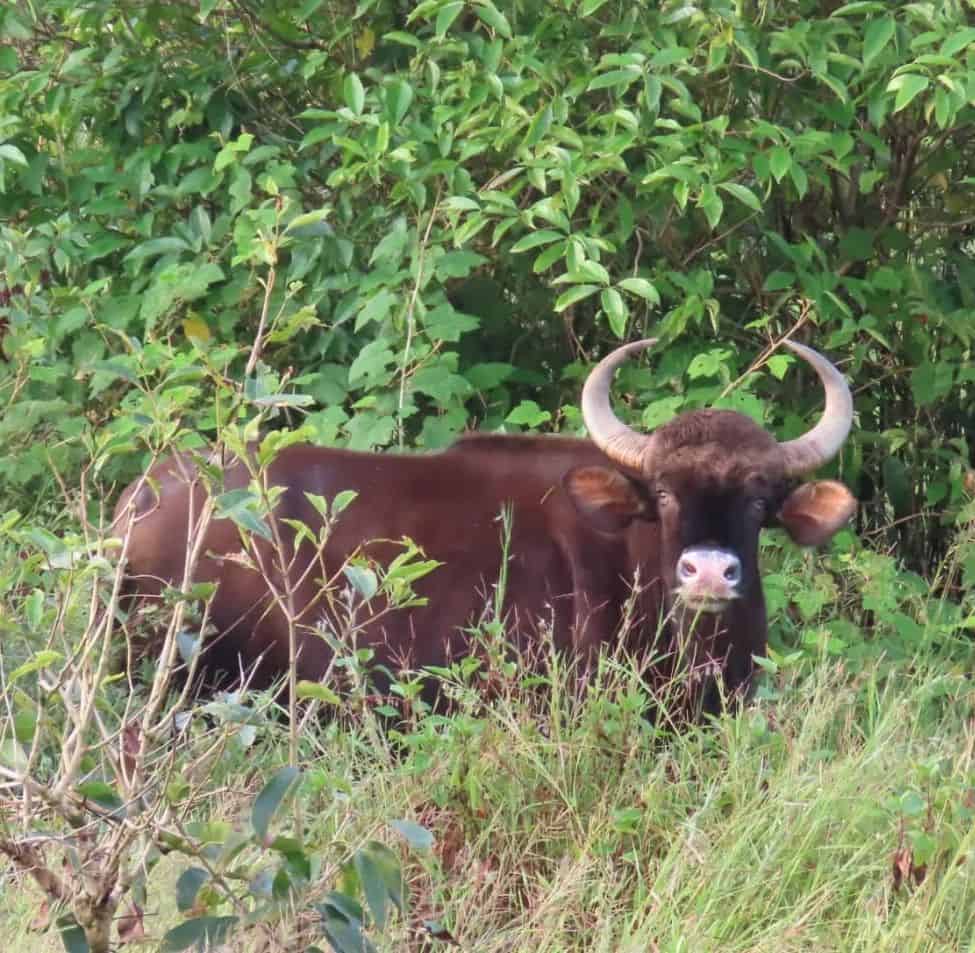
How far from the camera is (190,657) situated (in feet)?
11.3

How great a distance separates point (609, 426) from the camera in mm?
5605

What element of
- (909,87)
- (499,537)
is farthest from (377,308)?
(909,87)

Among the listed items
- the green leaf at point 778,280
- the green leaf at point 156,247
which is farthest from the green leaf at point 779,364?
the green leaf at point 156,247

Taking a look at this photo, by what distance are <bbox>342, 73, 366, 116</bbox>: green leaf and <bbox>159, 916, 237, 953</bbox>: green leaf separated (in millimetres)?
3538

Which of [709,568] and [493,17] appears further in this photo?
[493,17]

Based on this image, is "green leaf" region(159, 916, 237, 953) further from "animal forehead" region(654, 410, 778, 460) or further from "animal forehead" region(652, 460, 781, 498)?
"animal forehead" region(654, 410, 778, 460)

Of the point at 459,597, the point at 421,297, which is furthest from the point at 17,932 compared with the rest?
the point at 421,297

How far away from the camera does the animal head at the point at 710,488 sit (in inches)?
204

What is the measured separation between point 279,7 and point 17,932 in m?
4.00

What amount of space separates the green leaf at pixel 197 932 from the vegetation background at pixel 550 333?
47 centimetres

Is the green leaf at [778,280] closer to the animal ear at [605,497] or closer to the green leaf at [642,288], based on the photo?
the green leaf at [642,288]

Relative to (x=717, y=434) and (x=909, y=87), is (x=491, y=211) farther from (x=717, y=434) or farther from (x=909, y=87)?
(x=909, y=87)

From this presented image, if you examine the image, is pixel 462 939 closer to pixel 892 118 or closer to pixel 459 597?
pixel 459 597

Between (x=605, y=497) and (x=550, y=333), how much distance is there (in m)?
1.74
